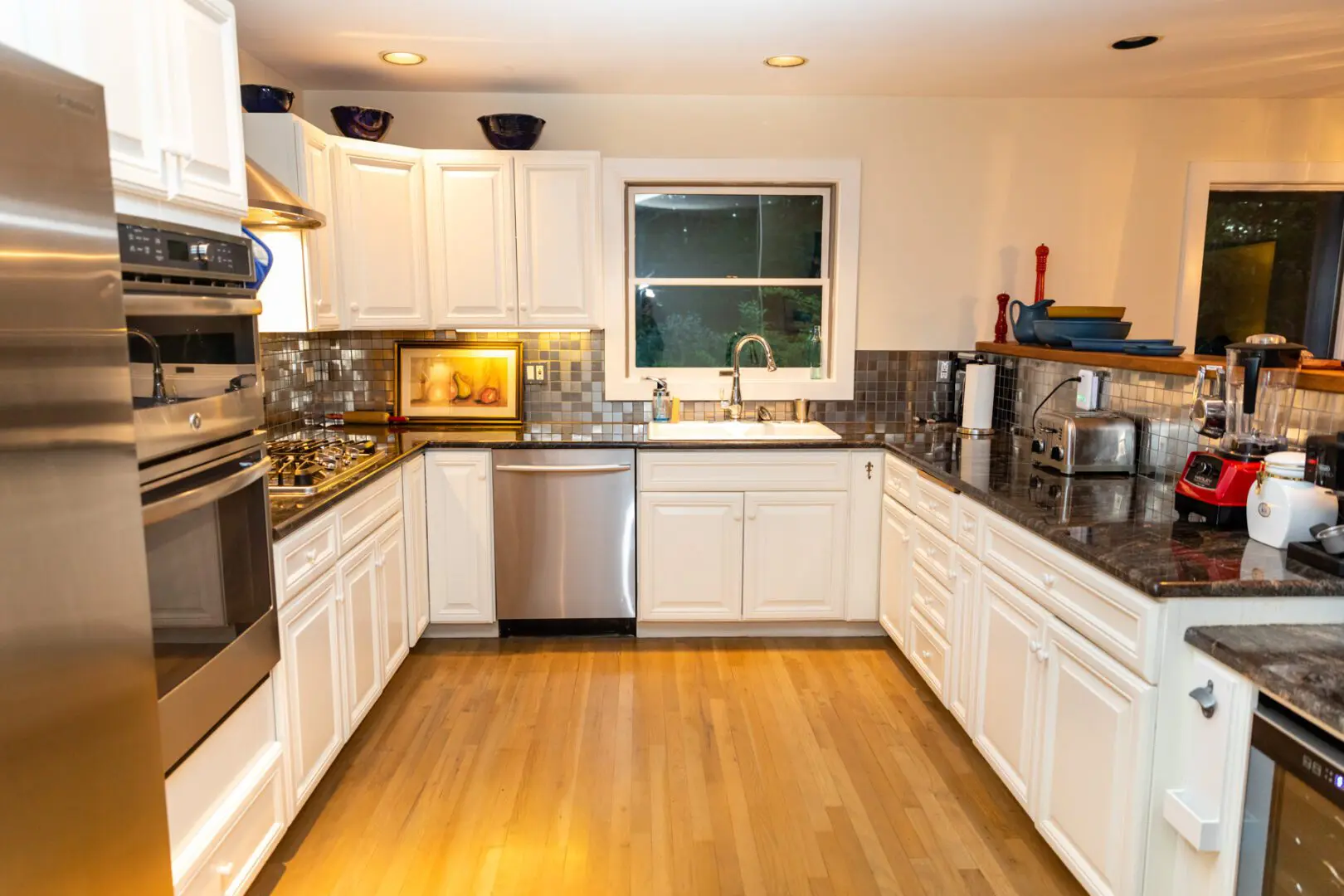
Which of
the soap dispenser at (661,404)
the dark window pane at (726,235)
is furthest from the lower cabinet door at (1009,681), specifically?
the dark window pane at (726,235)

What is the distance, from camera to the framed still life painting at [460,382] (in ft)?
13.3

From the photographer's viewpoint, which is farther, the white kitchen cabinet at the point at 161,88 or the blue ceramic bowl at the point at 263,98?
the blue ceramic bowl at the point at 263,98

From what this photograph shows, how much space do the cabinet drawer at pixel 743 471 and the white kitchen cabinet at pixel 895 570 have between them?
0.27 m

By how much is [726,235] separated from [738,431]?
3.20 ft

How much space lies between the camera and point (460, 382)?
13.3ft

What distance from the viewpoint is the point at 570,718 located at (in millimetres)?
3045

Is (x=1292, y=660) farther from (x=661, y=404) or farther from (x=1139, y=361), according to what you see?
(x=661, y=404)

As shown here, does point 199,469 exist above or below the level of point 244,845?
above

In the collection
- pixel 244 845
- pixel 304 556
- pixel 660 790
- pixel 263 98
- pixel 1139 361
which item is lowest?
pixel 660 790

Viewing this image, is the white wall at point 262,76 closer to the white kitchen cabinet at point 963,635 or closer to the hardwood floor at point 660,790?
the hardwood floor at point 660,790

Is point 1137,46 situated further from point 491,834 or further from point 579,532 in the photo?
point 491,834

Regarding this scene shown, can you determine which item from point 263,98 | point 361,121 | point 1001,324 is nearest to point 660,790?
point 1001,324

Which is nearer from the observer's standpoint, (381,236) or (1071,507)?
(1071,507)

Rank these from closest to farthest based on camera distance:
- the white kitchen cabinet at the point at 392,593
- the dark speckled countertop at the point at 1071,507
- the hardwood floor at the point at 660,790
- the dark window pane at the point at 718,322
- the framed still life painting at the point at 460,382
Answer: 1. the dark speckled countertop at the point at 1071,507
2. the hardwood floor at the point at 660,790
3. the white kitchen cabinet at the point at 392,593
4. the framed still life painting at the point at 460,382
5. the dark window pane at the point at 718,322
